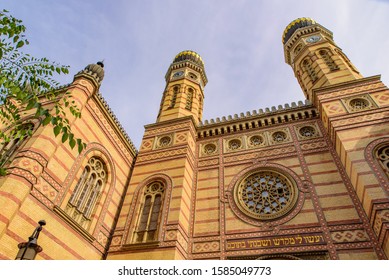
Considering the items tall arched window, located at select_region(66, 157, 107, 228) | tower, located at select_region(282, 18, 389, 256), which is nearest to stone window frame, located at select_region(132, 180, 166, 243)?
tall arched window, located at select_region(66, 157, 107, 228)

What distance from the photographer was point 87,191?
9.12 m

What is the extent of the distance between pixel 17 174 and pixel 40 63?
12.3 ft

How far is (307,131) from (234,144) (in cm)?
301

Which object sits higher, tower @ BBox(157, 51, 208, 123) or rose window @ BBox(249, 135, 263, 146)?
tower @ BBox(157, 51, 208, 123)

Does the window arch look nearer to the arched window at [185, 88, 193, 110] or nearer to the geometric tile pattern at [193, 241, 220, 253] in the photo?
the arched window at [185, 88, 193, 110]

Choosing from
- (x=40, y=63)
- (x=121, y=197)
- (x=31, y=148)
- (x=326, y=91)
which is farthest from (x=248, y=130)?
(x=40, y=63)

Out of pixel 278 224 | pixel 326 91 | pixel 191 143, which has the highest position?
pixel 326 91

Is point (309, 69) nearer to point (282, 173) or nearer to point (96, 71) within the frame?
point (282, 173)

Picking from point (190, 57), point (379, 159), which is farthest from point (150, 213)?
point (190, 57)

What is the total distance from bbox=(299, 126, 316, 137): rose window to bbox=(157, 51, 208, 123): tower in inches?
211

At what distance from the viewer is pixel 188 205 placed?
9969 millimetres

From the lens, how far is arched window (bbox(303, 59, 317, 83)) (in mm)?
13606

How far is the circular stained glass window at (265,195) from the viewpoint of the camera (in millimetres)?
9188
